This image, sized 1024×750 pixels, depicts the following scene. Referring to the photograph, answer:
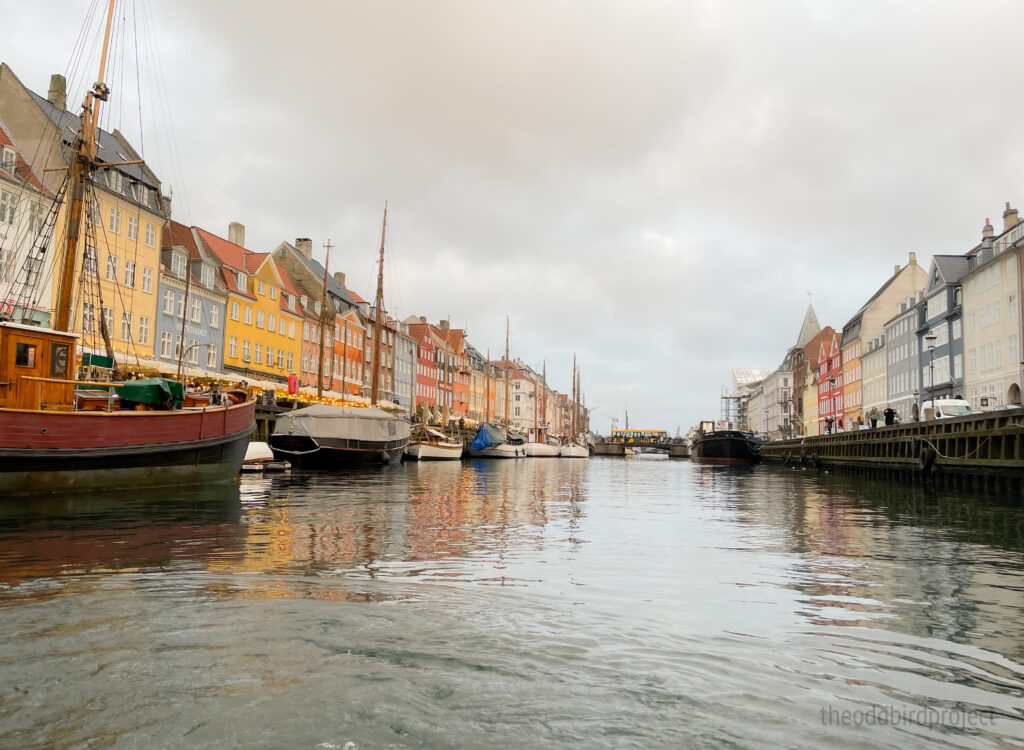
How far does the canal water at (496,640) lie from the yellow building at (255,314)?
5282 centimetres

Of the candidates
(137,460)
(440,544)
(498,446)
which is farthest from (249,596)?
(498,446)

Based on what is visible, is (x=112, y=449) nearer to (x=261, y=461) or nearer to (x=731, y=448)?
(x=261, y=461)

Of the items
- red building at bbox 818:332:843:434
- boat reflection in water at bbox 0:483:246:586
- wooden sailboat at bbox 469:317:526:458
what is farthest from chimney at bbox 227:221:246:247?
red building at bbox 818:332:843:434

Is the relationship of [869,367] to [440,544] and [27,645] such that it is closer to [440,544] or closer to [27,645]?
[440,544]

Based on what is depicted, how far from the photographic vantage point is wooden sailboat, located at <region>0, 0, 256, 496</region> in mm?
20188

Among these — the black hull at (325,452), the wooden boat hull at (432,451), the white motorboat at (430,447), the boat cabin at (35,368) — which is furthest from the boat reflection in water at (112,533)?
the white motorboat at (430,447)

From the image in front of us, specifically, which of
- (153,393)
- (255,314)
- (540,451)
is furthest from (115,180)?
(540,451)

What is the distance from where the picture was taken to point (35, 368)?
815 inches

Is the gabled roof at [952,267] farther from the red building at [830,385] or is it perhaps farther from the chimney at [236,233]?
the chimney at [236,233]

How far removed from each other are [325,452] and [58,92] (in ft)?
95.6

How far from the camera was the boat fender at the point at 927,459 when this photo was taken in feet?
117

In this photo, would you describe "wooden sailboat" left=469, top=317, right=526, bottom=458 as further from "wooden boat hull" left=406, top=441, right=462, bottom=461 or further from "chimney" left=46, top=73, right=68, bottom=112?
"chimney" left=46, top=73, right=68, bottom=112

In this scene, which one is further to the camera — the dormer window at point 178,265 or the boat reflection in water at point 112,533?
the dormer window at point 178,265

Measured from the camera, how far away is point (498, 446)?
3317 inches
